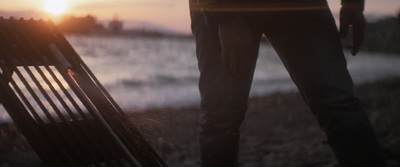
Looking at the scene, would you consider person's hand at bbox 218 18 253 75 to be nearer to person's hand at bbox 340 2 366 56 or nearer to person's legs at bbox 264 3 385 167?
person's legs at bbox 264 3 385 167

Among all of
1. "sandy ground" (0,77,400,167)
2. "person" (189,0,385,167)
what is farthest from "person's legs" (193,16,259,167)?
"sandy ground" (0,77,400,167)

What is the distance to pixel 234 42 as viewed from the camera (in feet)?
5.96

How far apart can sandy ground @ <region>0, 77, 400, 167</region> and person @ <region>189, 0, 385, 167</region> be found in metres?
1.34

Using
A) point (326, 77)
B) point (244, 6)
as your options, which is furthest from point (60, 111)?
point (326, 77)

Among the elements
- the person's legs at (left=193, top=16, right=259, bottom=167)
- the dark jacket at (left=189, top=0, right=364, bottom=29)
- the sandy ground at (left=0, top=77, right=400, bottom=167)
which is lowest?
the sandy ground at (left=0, top=77, right=400, bottom=167)

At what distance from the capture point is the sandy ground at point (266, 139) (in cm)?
322

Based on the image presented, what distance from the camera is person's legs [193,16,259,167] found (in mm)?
1962

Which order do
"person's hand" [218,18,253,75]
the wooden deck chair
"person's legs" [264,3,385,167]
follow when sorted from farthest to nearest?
the wooden deck chair → "person's hand" [218,18,253,75] → "person's legs" [264,3,385,167]

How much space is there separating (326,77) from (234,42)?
1.46 ft

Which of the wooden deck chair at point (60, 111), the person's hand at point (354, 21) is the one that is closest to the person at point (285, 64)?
the person's hand at point (354, 21)

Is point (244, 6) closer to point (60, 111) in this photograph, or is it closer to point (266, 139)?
point (60, 111)

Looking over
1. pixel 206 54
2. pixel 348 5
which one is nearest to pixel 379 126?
pixel 348 5

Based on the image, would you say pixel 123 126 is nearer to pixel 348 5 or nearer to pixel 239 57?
pixel 239 57

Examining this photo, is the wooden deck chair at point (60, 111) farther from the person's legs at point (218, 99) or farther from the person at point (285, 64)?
the person at point (285, 64)
